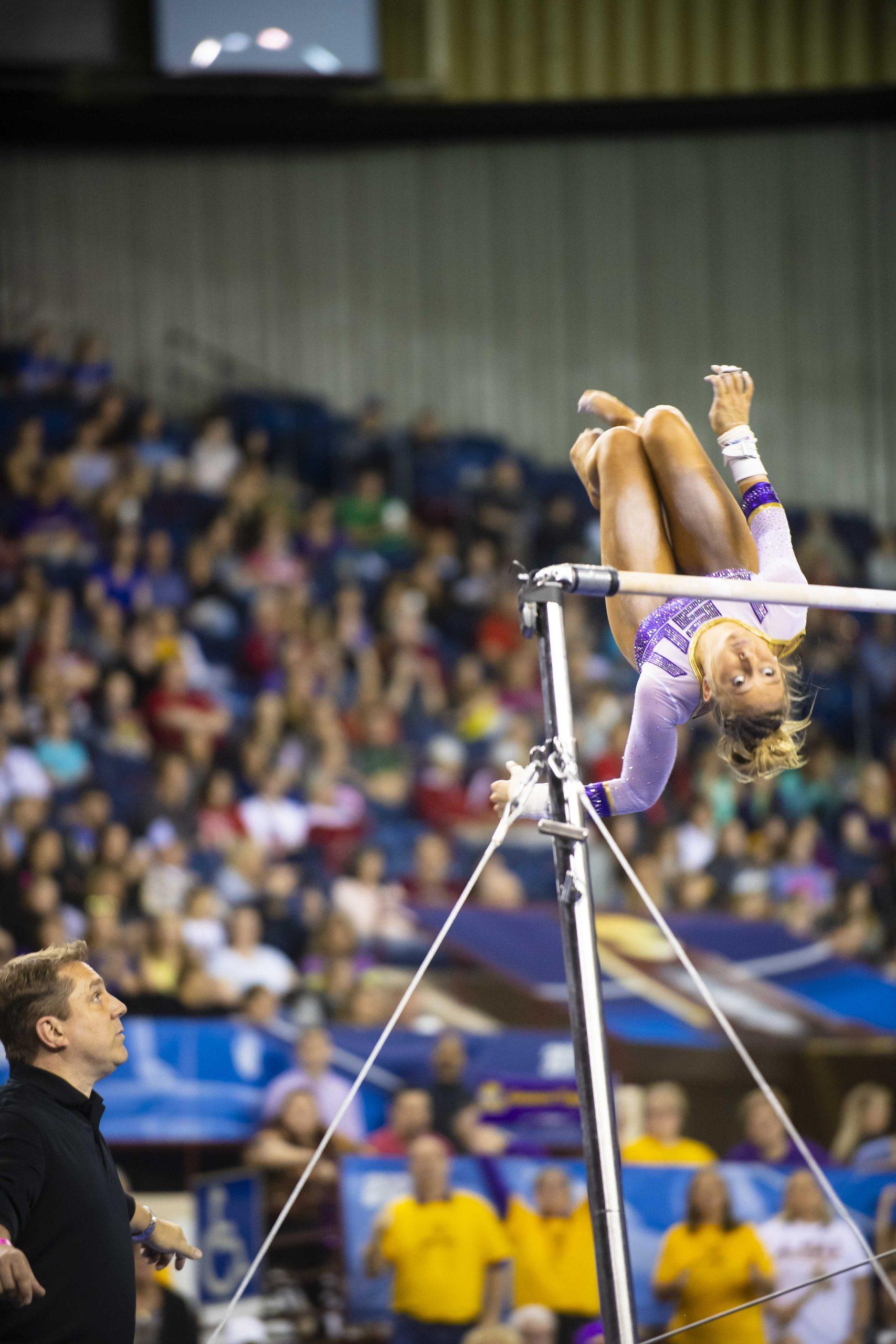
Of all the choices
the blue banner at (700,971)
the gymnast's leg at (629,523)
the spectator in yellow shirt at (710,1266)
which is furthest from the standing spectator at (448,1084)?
the gymnast's leg at (629,523)

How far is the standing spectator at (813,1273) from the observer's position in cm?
483

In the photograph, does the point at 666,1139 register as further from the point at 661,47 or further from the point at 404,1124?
the point at 661,47

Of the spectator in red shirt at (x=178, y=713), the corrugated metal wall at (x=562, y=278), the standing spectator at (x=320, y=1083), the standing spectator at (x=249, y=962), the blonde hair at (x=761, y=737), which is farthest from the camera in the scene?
the corrugated metal wall at (x=562, y=278)

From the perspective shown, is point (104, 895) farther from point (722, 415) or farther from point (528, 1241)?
point (722, 415)

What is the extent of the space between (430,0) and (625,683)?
4.97m

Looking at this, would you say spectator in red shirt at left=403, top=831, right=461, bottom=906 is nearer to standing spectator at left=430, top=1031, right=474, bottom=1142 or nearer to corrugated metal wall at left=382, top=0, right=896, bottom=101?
standing spectator at left=430, top=1031, right=474, bottom=1142

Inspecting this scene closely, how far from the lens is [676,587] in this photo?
2531 mm

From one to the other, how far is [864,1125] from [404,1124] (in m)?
1.73

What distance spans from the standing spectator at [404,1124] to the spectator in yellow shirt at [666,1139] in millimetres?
708

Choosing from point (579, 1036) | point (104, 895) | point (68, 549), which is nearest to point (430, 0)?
point (68, 549)

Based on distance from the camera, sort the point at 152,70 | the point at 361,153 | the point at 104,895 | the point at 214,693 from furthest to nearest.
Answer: the point at 361,153, the point at 152,70, the point at 214,693, the point at 104,895

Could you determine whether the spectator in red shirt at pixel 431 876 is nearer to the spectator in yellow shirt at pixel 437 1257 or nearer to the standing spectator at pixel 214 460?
the spectator in yellow shirt at pixel 437 1257

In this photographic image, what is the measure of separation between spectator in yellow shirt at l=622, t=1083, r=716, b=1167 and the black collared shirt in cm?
303

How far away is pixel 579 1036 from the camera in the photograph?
240 cm
